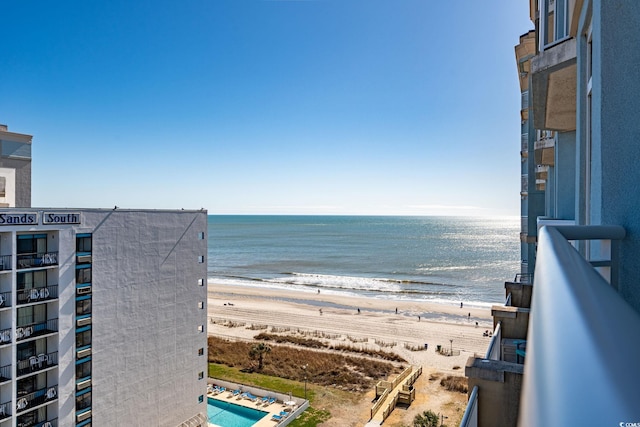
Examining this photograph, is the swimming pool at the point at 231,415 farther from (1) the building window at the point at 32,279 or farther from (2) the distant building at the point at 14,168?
(2) the distant building at the point at 14,168

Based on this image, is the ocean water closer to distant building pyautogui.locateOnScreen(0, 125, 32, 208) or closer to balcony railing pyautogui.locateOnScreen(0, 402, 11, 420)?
distant building pyautogui.locateOnScreen(0, 125, 32, 208)

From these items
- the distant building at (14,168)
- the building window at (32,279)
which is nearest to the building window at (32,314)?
the building window at (32,279)

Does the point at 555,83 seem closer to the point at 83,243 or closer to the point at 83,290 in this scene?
the point at 83,243

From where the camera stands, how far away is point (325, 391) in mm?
24406

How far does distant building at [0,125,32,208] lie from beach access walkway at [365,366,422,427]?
20.4m

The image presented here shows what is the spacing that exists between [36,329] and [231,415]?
11.6 meters

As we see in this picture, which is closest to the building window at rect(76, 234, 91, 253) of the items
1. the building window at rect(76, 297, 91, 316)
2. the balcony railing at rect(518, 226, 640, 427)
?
the building window at rect(76, 297, 91, 316)

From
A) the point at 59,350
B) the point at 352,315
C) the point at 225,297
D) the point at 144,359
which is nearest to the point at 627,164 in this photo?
the point at 59,350

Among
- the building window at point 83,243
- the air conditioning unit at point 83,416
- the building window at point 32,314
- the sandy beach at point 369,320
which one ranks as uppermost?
the building window at point 83,243

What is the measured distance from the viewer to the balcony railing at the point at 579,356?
701 millimetres

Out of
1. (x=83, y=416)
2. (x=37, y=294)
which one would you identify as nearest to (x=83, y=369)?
(x=83, y=416)

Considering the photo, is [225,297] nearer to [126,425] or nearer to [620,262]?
[126,425]

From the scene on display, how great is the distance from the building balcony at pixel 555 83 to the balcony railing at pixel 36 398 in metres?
17.7

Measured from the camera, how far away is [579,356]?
85 cm
